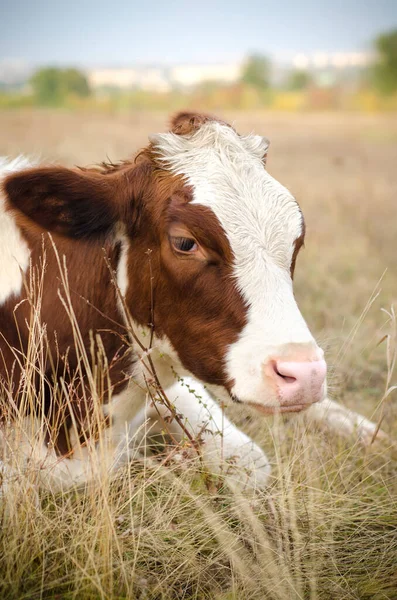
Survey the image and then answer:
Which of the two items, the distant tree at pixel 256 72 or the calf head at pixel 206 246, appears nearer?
the calf head at pixel 206 246

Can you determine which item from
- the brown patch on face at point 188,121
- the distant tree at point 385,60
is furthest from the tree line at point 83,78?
the brown patch on face at point 188,121

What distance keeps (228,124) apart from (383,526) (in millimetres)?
2417

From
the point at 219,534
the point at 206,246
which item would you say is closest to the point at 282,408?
the point at 219,534

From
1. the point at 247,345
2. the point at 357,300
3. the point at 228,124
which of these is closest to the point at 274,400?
the point at 247,345

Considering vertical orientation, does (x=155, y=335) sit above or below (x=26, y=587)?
above

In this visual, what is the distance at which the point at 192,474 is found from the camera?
352 cm

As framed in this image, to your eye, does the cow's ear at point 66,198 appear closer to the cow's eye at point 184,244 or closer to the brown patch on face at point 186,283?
the brown patch on face at point 186,283

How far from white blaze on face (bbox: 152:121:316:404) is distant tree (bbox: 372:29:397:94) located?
69.4 metres

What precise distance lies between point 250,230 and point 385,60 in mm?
73999

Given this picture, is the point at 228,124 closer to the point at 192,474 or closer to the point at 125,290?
the point at 125,290

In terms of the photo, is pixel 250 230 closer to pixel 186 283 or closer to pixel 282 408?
pixel 186 283

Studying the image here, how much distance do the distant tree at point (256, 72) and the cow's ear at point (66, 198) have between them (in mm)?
84841

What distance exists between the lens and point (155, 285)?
128 inches

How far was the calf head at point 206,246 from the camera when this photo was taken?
289 cm
